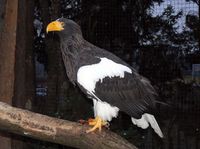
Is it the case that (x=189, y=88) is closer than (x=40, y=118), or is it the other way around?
(x=40, y=118)

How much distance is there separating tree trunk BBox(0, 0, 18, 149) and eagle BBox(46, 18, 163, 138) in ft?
3.13

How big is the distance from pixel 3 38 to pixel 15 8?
332mm

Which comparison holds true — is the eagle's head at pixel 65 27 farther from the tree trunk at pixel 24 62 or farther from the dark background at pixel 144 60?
the dark background at pixel 144 60

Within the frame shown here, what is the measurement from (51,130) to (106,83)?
612 millimetres

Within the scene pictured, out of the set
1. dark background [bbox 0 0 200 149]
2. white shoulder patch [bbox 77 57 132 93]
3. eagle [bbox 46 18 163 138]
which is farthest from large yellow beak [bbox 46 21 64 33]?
dark background [bbox 0 0 200 149]

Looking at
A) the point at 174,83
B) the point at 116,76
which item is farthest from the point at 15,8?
the point at 174,83

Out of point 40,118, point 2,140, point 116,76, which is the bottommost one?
point 2,140

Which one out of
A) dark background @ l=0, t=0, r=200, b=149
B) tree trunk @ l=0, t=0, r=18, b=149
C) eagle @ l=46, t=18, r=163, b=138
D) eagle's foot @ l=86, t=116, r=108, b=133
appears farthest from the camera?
dark background @ l=0, t=0, r=200, b=149

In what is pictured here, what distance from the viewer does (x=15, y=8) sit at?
4.56 metres

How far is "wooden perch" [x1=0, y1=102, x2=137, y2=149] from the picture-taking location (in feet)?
10.3

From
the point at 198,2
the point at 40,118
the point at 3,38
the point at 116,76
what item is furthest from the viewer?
the point at 198,2

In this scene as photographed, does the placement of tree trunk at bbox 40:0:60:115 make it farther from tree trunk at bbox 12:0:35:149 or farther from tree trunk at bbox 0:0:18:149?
tree trunk at bbox 0:0:18:149

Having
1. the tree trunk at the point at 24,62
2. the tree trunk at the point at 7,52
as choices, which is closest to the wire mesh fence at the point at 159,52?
the tree trunk at the point at 24,62

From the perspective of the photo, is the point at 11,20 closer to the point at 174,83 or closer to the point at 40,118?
the point at 40,118
